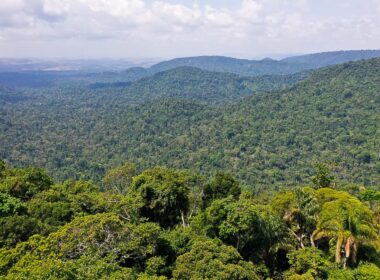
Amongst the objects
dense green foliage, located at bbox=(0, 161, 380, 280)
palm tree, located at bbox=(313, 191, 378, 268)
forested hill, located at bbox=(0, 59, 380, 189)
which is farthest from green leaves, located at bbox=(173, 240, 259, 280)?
forested hill, located at bbox=(0, 59, 380, 189)

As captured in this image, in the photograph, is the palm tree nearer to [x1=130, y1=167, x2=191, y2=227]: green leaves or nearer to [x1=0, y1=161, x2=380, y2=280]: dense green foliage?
[x1=0, y1=161, x2=380, y2=280]: dense green foliage

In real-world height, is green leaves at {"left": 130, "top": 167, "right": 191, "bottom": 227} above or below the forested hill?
above

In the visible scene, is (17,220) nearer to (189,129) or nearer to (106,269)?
(106,269)

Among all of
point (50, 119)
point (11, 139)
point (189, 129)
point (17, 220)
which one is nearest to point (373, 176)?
point (189, 129)

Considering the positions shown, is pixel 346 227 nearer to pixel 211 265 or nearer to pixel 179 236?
pixel 211 265

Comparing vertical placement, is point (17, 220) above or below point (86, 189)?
above
